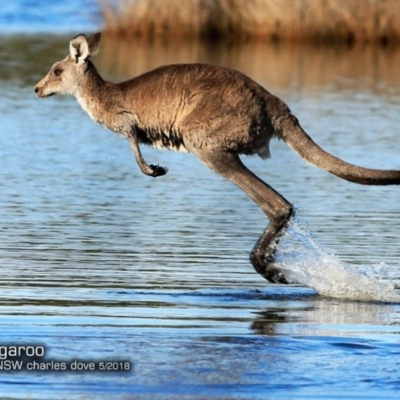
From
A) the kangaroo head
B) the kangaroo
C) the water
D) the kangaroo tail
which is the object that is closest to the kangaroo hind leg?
the kangaroo

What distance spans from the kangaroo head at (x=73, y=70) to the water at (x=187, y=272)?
1.04 metres

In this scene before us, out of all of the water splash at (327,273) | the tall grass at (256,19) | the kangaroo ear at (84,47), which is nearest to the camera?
the water splash at (327,273)

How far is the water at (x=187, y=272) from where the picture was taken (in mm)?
5918

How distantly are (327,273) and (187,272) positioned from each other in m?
0.87

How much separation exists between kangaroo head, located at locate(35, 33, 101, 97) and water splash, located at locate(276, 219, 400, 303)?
1750 mm

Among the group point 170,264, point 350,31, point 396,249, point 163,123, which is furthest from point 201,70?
point 350,31

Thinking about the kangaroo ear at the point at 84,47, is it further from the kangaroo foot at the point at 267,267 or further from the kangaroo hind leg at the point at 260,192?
the kangaroo foot at the point at 267,267

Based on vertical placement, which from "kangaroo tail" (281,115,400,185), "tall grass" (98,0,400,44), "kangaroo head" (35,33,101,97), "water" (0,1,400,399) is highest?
"kangaroo head" (35,33,101,97)

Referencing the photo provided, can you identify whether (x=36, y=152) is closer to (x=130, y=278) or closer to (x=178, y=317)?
(x=130, y=278)

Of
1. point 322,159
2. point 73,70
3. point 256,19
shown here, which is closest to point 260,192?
point 322,159

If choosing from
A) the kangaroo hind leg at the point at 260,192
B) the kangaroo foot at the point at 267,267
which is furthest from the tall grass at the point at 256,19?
the kangaroo foot at the point at 267,267

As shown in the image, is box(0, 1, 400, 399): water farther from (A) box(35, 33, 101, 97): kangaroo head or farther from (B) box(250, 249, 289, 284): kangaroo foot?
(A) box(35, 33, 101, 97): kangaroo head

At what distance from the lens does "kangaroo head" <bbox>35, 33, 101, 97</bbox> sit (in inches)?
347

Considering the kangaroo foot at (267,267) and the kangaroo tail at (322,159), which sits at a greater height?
the kangaroo tail at (322,159)
